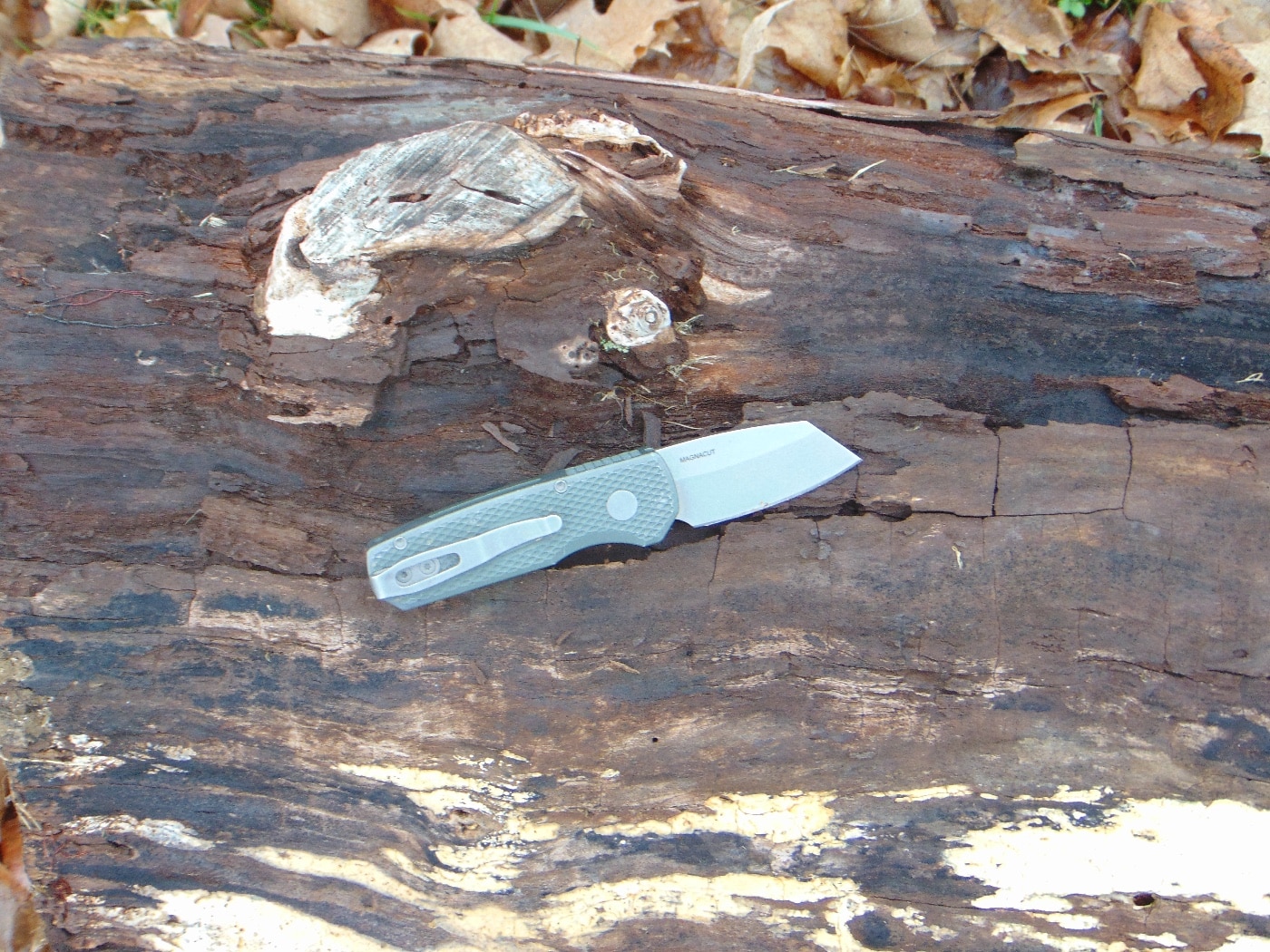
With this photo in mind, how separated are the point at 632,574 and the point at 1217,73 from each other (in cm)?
286

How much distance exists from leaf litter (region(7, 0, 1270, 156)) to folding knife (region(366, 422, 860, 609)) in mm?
1756

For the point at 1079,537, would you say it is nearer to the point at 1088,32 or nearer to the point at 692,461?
the point at 692,461

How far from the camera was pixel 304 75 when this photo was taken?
2.02m

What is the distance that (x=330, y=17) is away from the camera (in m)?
3.02

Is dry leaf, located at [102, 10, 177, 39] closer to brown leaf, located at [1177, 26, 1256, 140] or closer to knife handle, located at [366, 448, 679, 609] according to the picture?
knife handle, located at [366, 448, 679, 609]

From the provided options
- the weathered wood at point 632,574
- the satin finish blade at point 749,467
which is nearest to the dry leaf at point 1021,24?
the weathered wood at point 632,574

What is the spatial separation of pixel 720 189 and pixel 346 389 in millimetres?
1005

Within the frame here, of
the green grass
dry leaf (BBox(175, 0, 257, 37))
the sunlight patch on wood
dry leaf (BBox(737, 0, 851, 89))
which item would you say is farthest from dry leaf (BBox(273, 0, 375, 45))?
the sunlight patch on wood

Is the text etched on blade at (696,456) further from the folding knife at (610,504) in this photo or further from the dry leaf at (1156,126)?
the dry leaf at (1156,126)

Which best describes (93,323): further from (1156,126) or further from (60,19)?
(1156,126)

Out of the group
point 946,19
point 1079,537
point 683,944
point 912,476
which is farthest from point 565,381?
point 946,19

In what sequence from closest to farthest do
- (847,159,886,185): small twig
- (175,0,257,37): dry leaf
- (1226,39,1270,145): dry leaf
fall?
1. (847,159,886,185): small twig
2. (1226,39,1270,145): dry leaf
3. (175,0,257,37): dry leaf

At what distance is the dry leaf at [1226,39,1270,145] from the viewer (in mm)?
2730

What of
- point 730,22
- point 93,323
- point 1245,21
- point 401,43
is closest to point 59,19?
point 401,43
